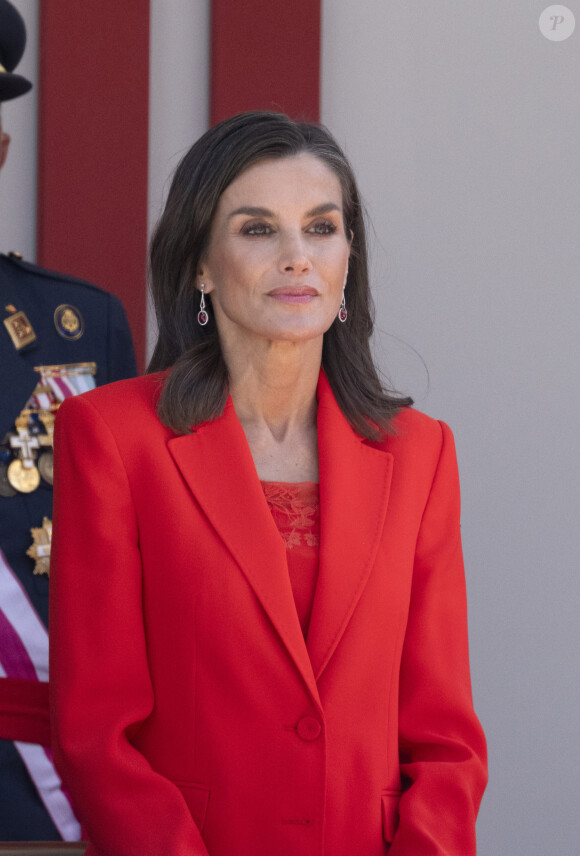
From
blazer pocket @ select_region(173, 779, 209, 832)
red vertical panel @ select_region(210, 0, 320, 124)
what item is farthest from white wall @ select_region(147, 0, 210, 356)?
blazer pocket @ select_region(173, 779, 209, 832)

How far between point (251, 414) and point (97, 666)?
463 mm

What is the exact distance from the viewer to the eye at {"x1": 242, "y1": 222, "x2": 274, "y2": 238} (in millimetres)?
1754

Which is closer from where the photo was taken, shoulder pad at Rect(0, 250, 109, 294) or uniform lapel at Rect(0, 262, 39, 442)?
uniform lapel at Rect(0, 262, 39, 442)

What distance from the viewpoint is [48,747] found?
6.38ft

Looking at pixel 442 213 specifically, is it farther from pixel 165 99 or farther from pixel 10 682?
pixel 10 682

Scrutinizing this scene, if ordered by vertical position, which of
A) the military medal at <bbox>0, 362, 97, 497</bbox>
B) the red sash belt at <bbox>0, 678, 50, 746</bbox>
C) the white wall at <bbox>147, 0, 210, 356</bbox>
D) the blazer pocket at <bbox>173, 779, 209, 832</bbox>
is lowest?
the red sash belt at <bbox>0, 678, 50, 746</bbox>

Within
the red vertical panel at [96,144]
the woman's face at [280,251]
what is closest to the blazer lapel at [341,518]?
→ the woman's face at [280,251]

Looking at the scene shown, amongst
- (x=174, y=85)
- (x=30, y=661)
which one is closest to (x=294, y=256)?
(x=30, y=661)

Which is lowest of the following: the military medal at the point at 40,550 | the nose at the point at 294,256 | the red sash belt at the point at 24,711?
the red sash belt at the point at 24,711

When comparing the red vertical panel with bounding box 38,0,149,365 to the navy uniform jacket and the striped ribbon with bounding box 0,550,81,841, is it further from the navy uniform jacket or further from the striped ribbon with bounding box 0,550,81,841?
the striped ribbon with bounding box 0,550,81,841

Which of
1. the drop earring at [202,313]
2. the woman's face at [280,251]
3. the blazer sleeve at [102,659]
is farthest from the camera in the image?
the drop earring at [202,313]

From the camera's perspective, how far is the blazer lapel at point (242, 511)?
1564 mm

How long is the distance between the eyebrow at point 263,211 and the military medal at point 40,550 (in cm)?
68

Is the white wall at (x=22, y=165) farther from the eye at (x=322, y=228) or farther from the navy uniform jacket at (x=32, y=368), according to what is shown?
the eye at (x=322, y=228)
